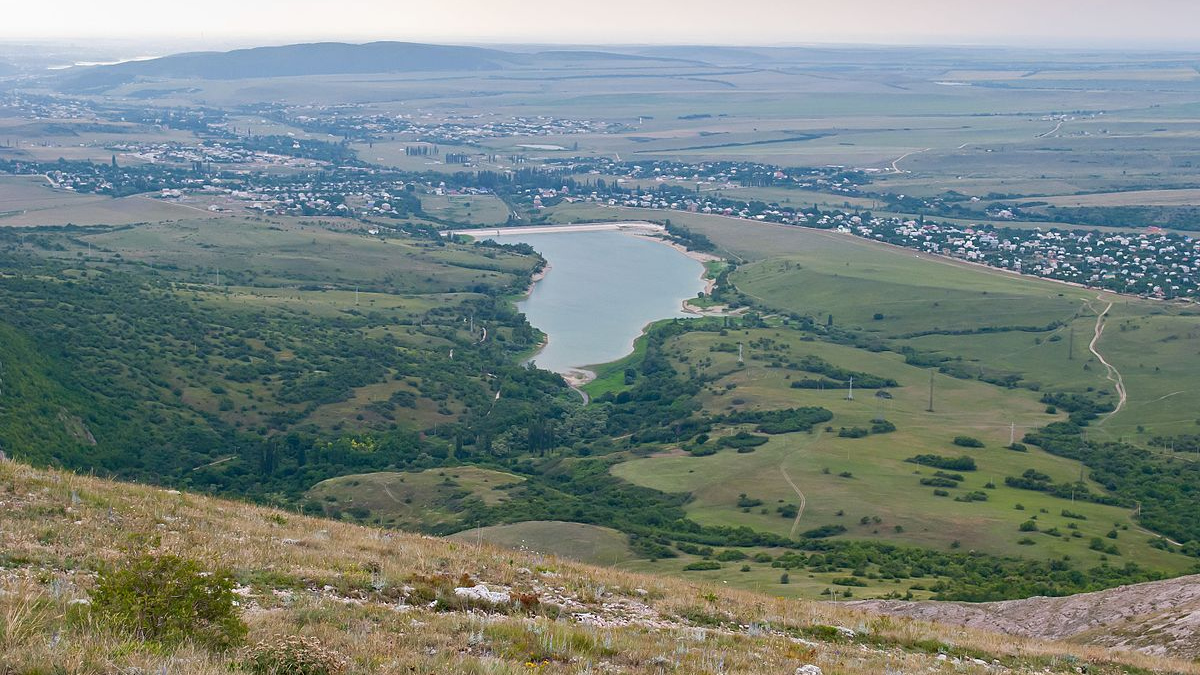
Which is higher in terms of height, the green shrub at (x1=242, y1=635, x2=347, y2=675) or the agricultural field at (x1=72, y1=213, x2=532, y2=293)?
the green shrub at (x1=242, y1=635, x2=347, y2=675)

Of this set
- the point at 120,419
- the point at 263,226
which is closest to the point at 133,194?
the point at 263,226

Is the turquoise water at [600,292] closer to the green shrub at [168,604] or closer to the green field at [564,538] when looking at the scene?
the green field at [564,538]

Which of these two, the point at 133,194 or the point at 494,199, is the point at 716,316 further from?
the point at 133,194

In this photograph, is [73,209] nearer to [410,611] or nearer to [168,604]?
[410,611]

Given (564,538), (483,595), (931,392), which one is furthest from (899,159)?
(483,595)

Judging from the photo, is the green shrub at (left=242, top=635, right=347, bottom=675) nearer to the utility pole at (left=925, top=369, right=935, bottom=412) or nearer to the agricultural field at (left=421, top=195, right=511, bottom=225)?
the utility pole at (left=925, top=369, right=935, bottom=412)

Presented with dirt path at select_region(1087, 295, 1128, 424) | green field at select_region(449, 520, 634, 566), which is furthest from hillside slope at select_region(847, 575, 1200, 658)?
dirt path at select_region(1087, 295, 1128, 424)

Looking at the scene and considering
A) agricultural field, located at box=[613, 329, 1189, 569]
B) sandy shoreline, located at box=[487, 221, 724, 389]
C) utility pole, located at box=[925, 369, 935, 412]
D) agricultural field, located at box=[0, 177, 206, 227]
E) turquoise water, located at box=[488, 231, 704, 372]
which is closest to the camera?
agricultural field, located at box=[613, 329, 1189, 569]
